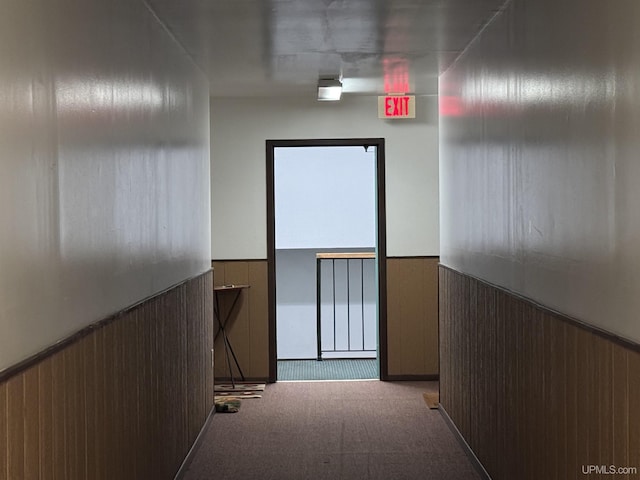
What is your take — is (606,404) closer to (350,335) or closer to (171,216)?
(171,216)

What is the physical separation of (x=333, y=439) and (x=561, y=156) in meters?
2.87

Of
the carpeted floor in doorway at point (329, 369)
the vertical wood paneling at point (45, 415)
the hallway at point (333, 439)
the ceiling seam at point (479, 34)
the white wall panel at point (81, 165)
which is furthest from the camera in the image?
the carpeted floor in doorway at point (329, 369)

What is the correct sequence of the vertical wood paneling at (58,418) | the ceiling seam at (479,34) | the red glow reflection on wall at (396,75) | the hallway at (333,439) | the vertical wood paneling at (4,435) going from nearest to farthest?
1. the vertical wood paneling at (4,435)
2. the vertical wood paneling at (58,418)
3. the ceiling seam at (479,34)
4. the hallway at (333,439)
5. the red glow reflection on wall at (396,75)

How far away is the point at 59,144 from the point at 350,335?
6780 mm

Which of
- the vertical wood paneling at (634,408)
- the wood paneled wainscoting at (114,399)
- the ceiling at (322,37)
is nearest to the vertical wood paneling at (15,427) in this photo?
A: the wood paneled wainscoting at (114,399)

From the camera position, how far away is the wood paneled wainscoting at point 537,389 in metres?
2.35

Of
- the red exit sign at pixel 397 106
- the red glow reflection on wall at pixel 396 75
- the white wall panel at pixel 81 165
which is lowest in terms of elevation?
the white wall panel at pixel 81 165

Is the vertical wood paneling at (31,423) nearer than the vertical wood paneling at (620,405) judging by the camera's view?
Yes

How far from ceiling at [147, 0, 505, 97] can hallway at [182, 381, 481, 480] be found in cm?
247

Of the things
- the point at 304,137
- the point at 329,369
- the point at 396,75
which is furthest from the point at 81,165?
the point at 329,369

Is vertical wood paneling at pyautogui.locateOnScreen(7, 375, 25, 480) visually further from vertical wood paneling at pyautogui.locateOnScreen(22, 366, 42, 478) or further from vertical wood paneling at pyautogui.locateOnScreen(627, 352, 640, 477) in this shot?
vertical wood paneling at pyautogui.locateOnScreen(627, 352, 640, 477)

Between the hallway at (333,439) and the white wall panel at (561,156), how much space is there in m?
1.20

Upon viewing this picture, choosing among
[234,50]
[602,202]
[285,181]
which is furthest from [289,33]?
[285,181]

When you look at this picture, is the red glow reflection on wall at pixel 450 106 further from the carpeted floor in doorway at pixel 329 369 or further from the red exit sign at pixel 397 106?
the carpeted floor in doorway at pixel 329 369
